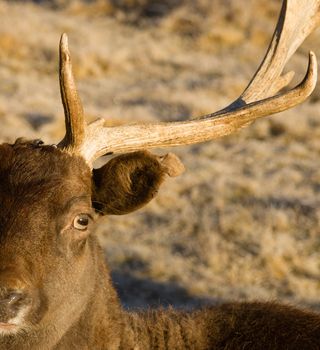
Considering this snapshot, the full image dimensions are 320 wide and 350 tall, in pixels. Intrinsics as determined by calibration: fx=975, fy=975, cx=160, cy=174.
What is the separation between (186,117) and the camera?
17.7 m

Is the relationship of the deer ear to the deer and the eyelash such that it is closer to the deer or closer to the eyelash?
the deer

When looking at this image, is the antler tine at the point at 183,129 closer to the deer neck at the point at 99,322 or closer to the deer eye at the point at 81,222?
the deer eye at the point at 81,222

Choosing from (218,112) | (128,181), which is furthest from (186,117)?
(128,181)

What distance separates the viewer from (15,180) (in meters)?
5.86

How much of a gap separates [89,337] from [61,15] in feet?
63.3

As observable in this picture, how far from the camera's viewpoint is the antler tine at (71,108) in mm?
6078

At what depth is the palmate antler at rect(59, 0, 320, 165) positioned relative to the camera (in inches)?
246

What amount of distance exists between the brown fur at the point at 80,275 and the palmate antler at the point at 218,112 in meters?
0.19

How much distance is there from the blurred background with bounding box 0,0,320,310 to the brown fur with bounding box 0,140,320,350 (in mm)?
472

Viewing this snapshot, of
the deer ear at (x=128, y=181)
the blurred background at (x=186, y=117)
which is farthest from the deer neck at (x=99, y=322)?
the blurred background at (x=186, y=117)

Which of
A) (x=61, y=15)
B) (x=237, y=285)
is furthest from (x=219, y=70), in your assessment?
(x=237, y=285)

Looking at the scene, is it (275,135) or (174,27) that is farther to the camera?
(174,27)

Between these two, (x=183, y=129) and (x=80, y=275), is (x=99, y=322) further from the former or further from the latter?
(x=183, y=129)

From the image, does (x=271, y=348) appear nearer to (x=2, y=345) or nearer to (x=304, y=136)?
(x=2, y=345)
